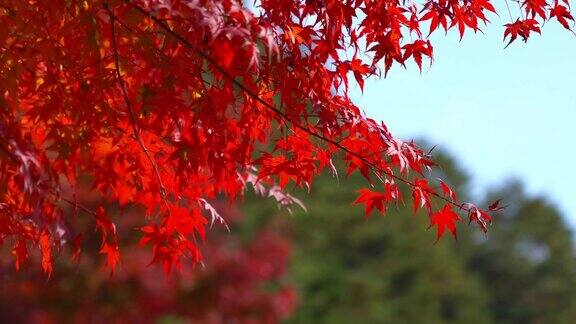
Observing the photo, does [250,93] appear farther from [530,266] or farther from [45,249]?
[530,266]

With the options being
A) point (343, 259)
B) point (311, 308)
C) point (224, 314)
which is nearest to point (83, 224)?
point (224, 314)

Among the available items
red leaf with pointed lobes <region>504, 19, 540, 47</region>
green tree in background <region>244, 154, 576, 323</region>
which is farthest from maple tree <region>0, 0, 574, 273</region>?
green tree in background <region>244, 154, 576, 323</region>

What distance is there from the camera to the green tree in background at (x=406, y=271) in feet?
80.7

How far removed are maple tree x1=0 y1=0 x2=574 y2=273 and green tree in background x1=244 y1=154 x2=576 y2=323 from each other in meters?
17.5

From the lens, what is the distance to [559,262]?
109 feet

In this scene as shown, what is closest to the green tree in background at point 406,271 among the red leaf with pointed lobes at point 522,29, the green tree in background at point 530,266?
the green tree in background at point 530,266

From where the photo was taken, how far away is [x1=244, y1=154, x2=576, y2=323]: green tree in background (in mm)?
24594

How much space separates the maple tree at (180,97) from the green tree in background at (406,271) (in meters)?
17.5

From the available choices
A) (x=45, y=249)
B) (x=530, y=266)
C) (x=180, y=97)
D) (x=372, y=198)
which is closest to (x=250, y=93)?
(x=180, y=97)

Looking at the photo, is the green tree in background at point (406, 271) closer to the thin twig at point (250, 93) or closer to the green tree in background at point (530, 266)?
the green tree in background at point (530, 266)

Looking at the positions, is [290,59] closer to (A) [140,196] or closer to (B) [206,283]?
(A) [140,196]

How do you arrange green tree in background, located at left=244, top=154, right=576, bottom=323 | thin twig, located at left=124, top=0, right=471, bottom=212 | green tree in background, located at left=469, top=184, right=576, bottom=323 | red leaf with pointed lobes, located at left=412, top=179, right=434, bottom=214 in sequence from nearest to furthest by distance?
1. thin twig, located at left=124, top=0, right=471, bottom=212
2. red leaf with pointed lobes, located at left=412, top=179, right=434, bottom=214
3. green tree in background, located at left=244, top=154, right=576, bottom=323
4. green tree in background, located at left=469, top=184, right=576, bottom=323

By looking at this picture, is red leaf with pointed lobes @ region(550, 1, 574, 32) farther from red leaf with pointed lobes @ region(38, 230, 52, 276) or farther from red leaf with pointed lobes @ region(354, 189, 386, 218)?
red leaf with pointed lobes @ region(38, 230, 52, 276)

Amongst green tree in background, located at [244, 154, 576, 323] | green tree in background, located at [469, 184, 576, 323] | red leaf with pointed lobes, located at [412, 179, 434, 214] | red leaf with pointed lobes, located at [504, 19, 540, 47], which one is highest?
green tree in background, located at [469, 184, 576, 323]
